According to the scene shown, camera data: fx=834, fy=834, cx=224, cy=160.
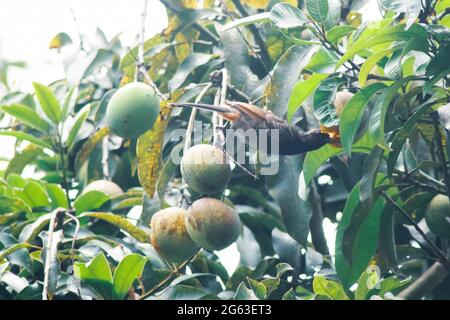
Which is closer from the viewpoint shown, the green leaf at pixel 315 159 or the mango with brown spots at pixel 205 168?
the mango with brown spots at pixel 205 168

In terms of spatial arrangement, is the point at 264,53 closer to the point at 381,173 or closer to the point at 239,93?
the point at 239,93

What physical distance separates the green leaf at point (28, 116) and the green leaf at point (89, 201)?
0.66 feet

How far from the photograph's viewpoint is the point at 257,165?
1.21 m

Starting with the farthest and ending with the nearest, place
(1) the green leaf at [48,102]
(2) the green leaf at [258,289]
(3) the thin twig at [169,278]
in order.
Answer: (1) the green leaf at [48,102] → (3) the thin twig at [169,278] → (2) the green leaf at [258,289]

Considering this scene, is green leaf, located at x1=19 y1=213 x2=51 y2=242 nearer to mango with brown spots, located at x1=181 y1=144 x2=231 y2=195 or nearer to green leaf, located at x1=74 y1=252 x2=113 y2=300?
green leaf, located at x1=74 y1=252 x2=113 y2=300

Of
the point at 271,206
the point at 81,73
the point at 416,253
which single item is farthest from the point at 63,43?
the point at 416,253

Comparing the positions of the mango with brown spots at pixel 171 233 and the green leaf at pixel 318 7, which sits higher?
the green leaf at pixel 318 7

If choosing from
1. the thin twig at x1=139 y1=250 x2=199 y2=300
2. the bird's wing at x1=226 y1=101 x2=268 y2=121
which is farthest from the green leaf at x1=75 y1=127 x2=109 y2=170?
the bird's wing at x1=226 y1=101 x2=268 y2=121

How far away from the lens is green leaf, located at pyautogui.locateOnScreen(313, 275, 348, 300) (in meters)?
1.14

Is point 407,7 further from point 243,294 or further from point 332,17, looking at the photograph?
point 243,294

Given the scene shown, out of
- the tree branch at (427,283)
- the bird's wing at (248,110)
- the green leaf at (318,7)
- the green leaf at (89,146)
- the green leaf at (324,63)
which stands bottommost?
the tree branch at (427,283)

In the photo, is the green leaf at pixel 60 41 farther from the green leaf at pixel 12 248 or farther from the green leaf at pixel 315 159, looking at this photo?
the green leaf at pixel 315 159

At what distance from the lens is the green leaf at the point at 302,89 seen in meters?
1.13

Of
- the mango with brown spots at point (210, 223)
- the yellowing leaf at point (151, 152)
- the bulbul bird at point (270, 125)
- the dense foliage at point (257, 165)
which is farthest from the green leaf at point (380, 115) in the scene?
the yellowing leaf at point (151, 152)
